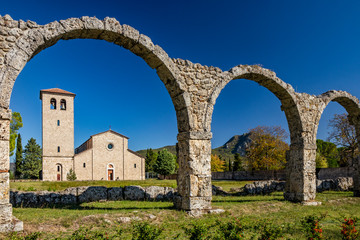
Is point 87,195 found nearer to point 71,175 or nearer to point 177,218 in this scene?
point 177,218

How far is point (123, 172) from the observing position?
44.0m

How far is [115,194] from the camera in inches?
452

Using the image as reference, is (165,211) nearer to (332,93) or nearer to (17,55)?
(17,55)

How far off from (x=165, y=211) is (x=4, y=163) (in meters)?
4.27

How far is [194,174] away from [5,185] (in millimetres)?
4778

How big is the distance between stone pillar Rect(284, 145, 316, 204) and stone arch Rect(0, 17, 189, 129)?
5.51m

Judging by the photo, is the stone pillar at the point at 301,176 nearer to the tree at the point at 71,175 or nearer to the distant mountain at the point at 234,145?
the tree at the point at 71,175

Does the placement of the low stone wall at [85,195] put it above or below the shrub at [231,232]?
below

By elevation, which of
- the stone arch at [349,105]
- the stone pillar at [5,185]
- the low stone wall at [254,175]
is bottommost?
the low stone wall at [254,175]

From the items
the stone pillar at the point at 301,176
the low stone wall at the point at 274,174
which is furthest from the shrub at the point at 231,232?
the low stone wall at the point at 274,174

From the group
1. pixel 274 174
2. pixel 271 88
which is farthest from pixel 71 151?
pixel 271 88

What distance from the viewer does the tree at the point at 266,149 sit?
122 ft

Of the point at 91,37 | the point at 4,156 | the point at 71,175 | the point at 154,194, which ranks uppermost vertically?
the point at 91,37

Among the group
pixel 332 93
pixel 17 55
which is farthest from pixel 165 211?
pixel 332 93
